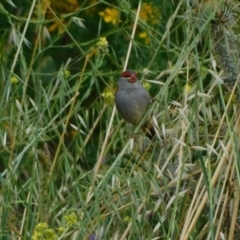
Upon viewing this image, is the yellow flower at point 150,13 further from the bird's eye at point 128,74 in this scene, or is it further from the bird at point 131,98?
the bird's eye at point 128,74

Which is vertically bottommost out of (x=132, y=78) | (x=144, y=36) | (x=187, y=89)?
(x=144, y=36)

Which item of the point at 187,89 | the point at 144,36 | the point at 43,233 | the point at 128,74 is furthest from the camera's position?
the point at 144,36

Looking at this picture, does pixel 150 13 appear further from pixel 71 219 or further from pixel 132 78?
pixel 71 219

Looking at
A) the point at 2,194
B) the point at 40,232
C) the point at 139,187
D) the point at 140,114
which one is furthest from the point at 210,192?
the point at 140,114

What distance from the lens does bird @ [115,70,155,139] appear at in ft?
11.6

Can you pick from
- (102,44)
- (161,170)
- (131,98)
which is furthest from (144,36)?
(161,170)

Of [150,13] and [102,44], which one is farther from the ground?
[102,44]

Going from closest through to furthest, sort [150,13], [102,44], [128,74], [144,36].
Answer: [102,44]
[128,74]
[150,13]
[144,36]

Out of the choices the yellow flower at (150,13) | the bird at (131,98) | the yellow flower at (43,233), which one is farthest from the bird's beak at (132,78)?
the yellow flower at (43,233)

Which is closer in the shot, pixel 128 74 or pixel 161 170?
pixel 161 170

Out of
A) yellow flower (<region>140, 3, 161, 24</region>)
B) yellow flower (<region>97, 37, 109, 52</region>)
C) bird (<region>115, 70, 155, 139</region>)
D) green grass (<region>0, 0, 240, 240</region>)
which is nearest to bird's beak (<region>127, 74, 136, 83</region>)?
bird (<region>115, 70, 155, 139</region>)

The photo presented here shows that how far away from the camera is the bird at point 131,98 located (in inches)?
139

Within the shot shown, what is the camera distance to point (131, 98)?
377 centimetres

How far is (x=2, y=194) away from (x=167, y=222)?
0.47 metres
